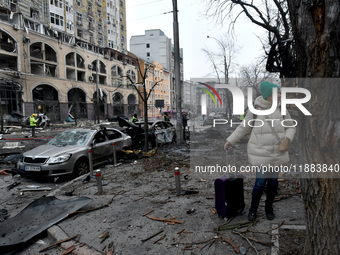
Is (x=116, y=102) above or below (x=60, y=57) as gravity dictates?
below

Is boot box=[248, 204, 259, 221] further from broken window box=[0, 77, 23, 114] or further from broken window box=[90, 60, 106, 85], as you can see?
broken window box=[90, 60, 106, 85]

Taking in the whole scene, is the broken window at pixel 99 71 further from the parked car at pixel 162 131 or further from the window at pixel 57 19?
the parked car at pixel 162 131

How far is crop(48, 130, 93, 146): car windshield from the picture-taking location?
25.5 feet

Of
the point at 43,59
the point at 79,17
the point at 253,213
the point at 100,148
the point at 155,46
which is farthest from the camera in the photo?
the point at 155,46

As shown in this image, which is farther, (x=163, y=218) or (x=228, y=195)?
(x=163, y=218)

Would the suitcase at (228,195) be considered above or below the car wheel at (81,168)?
above

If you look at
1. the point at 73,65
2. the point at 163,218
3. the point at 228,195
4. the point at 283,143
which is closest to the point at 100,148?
the point at 163,218

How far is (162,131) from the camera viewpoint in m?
12.6

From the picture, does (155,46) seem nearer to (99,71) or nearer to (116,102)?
(116,102)

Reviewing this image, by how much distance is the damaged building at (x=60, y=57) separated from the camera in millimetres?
31375

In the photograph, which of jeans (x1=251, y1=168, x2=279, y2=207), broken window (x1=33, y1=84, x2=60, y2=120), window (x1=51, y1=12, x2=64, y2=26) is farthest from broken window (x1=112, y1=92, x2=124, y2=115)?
jeans (x1=251, y1=168, x2=279, y2=207)

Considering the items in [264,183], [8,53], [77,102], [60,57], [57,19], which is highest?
[57,19]

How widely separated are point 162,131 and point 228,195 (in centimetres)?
896

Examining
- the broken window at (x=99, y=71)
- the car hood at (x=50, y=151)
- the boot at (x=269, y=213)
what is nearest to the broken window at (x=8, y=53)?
the broken window at (x=99, y=71)
